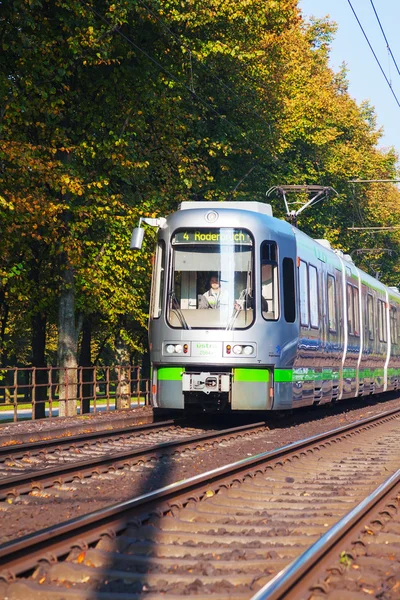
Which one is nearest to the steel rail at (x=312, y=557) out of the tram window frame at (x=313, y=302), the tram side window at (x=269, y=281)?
the tram side window at (x=269, y=281)

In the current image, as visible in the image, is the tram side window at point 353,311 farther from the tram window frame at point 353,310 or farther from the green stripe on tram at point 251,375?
the green stripe on tram at point 251,375

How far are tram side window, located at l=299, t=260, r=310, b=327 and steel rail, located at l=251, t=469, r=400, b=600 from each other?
9040 mm

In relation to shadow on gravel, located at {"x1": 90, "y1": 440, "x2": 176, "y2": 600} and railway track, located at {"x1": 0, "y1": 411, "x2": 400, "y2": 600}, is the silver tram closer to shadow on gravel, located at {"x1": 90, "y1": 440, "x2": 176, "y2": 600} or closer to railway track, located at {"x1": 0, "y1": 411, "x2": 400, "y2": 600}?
railway track, located at {"x1": 0, "y1": 411, "x2": 400, "y2": 600}

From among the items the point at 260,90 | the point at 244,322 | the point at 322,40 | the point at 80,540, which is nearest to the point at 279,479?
the point at 80,540

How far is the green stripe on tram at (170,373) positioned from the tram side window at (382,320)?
11999mm

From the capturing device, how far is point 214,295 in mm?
16047

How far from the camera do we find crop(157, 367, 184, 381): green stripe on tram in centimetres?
1622

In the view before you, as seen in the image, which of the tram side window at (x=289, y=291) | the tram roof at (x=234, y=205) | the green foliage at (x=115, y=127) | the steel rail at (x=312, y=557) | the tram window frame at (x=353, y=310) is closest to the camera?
the steel rail at (x=312, y=557)

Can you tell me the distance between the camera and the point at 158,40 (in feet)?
82.6

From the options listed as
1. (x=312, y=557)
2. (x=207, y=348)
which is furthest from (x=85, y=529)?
(x=207, y=348)

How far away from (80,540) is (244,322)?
9754mm

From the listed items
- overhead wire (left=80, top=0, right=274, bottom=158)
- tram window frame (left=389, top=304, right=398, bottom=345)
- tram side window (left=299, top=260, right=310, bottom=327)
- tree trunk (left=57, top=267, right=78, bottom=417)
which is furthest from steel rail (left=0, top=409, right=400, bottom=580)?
tram window frame (left=389, top=304, right=398, bottom=345)

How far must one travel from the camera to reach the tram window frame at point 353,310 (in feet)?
74.1

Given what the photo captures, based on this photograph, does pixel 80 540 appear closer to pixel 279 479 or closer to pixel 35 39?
pixel 279 479
